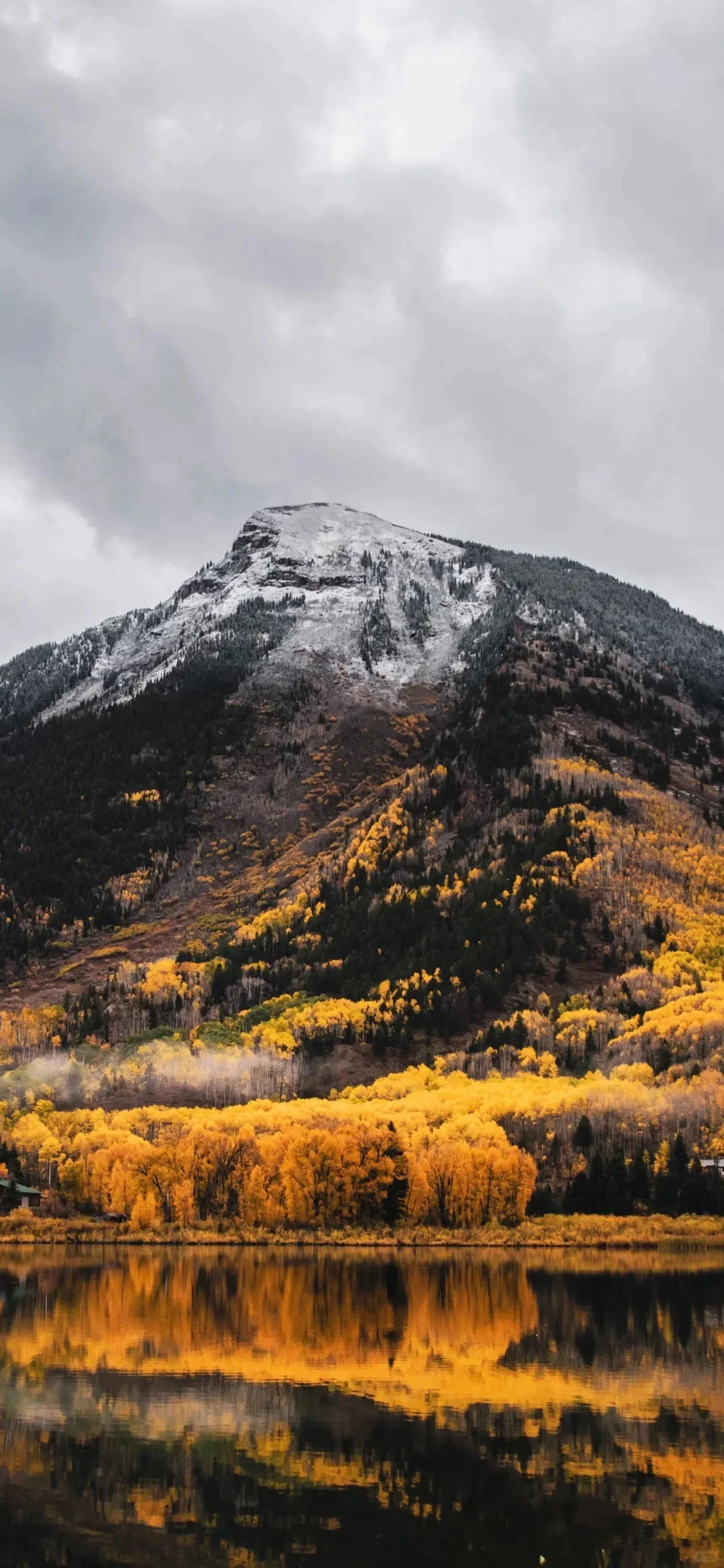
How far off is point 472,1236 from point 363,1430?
3712 inches

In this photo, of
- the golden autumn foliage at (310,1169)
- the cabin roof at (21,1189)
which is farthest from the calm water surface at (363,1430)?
the cabin roof at (21,1189)

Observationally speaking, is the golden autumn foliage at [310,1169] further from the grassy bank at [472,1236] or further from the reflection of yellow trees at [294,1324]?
the reflection of yellow trees at [294,1324]

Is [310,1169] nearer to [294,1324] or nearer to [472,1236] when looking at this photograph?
[472,1236]

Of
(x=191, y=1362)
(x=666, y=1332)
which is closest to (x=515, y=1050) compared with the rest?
(x=666, y=1332)

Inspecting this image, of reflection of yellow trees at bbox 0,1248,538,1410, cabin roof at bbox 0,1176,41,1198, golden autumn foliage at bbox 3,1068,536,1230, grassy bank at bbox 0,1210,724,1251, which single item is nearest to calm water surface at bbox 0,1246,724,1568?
reflection of yellow trees at bbox 0,1248,538,1410

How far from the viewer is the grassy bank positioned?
132375 millimetres

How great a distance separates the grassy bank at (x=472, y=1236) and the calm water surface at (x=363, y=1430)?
45368 mm

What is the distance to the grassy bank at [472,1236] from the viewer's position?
5212 inches

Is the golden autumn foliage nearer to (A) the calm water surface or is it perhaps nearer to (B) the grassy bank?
(B) the grassy bank

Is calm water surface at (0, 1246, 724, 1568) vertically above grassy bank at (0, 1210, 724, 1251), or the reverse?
calm water surface at (0, 1246, 724, 1568)

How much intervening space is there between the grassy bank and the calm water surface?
4537cm

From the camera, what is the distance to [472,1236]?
5335 inches

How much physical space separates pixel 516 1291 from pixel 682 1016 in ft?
348

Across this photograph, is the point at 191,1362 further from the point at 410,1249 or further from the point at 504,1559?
the point at 410,1249
